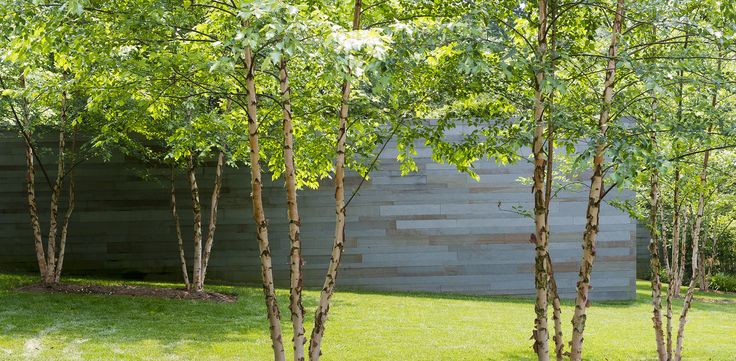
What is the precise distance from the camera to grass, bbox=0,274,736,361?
373 inches

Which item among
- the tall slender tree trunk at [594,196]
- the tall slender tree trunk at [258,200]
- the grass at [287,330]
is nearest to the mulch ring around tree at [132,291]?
the grass at [287,330]

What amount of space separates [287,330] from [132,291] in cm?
368

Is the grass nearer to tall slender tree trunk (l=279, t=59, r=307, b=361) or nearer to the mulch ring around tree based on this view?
the mulch ring around tree

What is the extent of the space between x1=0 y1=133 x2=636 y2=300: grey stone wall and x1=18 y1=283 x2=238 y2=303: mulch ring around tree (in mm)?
2687

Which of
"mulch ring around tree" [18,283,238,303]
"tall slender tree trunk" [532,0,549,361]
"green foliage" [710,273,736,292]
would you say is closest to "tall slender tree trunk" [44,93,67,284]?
"mulch ring around tree" [18,283,238,303]

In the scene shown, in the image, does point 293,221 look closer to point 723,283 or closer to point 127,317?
point 127,317

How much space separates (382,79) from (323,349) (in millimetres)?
5813

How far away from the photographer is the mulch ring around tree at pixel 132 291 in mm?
12859

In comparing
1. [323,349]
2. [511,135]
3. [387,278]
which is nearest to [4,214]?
[387,278]

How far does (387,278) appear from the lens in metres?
16.2

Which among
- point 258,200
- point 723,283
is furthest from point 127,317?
point 723,283

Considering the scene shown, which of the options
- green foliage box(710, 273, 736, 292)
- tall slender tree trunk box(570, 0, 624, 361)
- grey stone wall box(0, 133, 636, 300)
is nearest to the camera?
tall slender tree trunk box(570, 0, 624, 361)

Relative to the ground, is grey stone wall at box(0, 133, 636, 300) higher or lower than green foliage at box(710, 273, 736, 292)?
higher

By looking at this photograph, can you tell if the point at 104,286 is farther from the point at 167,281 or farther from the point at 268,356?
the point at 268,356
